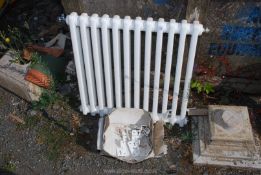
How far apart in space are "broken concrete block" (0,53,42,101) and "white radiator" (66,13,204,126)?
0.69m

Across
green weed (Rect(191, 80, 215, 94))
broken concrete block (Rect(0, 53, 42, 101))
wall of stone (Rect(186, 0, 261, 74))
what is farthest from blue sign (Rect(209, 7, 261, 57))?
broken concrete block (Rect(0, 53, 42, 101))

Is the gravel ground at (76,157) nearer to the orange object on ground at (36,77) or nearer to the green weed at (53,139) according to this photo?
the green weed at (53,139)

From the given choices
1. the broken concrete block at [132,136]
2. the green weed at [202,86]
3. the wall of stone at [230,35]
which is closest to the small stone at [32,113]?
the broken concrete block at [132,136]

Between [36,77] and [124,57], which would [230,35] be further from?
[36,77]

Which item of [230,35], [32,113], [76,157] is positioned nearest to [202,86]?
[230,35]

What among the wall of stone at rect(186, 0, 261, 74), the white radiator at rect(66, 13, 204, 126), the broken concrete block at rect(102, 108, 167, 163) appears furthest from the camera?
the broken concrete block at rect(102, 108, 167, 163)

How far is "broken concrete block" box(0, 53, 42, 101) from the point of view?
4477 mm

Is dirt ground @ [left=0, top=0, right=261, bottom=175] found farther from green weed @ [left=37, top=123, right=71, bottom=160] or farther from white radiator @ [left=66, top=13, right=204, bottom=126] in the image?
white radiator @ [left=66, top=13, right=204, bottom=126]

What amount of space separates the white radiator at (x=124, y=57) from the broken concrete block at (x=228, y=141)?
0.36 metres

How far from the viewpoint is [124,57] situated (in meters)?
3.70

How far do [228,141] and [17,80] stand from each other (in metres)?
2.59

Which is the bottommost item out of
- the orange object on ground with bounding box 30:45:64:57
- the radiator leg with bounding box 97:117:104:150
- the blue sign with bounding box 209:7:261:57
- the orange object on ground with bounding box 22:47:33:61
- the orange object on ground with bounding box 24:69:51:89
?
the radiator leg with bounding box 97:117:104:150

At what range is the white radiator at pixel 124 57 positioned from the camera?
11.2ft

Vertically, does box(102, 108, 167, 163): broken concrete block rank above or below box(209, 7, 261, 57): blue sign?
below
